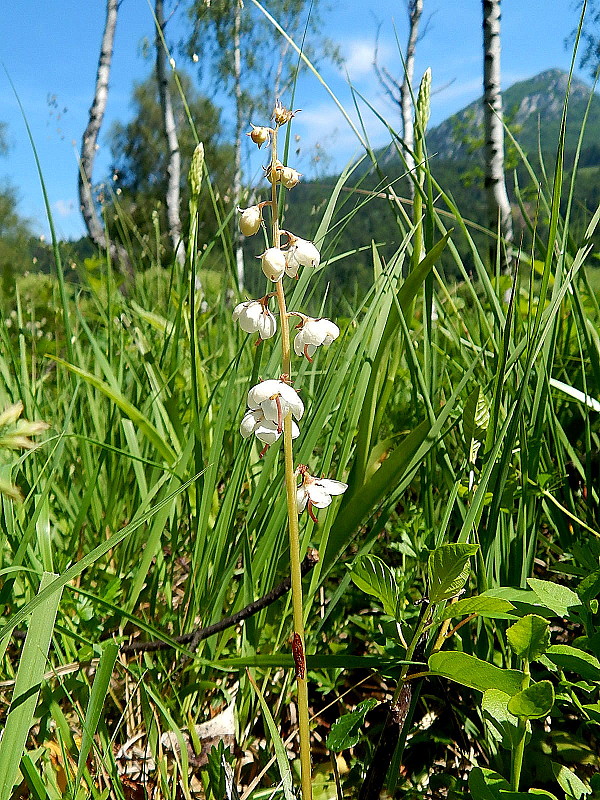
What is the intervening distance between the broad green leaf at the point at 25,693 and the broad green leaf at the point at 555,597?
1.66 feet

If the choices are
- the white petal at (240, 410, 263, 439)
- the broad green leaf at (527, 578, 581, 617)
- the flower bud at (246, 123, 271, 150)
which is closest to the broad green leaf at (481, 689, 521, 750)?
the broad green leaf at (527, 578, 581, 617)

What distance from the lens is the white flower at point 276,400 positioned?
593 millimetres

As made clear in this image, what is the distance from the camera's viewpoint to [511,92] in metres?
156

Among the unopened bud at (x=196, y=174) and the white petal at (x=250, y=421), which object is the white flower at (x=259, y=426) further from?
the unopened bud at (x=196, y=174)

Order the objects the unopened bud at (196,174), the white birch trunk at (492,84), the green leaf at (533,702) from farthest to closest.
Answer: the white birch trunk at (492,84) → the unopened bud at (196,174) → the green leaf at (533,702)

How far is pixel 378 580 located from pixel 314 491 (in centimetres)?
12

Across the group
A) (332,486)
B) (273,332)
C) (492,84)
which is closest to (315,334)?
Answer: (273,332)

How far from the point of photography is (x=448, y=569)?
0.60 meters

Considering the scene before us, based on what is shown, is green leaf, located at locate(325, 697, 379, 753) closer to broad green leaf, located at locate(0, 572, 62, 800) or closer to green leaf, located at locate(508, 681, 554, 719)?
green leaf, located at locate(508, 681, 554, 719)

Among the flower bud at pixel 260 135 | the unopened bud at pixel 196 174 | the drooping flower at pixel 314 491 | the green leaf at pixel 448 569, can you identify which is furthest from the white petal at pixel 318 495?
the unopened bud at pixel 196 174

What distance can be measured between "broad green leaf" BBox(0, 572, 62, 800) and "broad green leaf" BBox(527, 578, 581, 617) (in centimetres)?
51

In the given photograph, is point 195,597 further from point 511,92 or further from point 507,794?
point 511,92

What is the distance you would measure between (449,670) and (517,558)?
13.4 inches

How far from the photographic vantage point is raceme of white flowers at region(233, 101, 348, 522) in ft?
1.99
